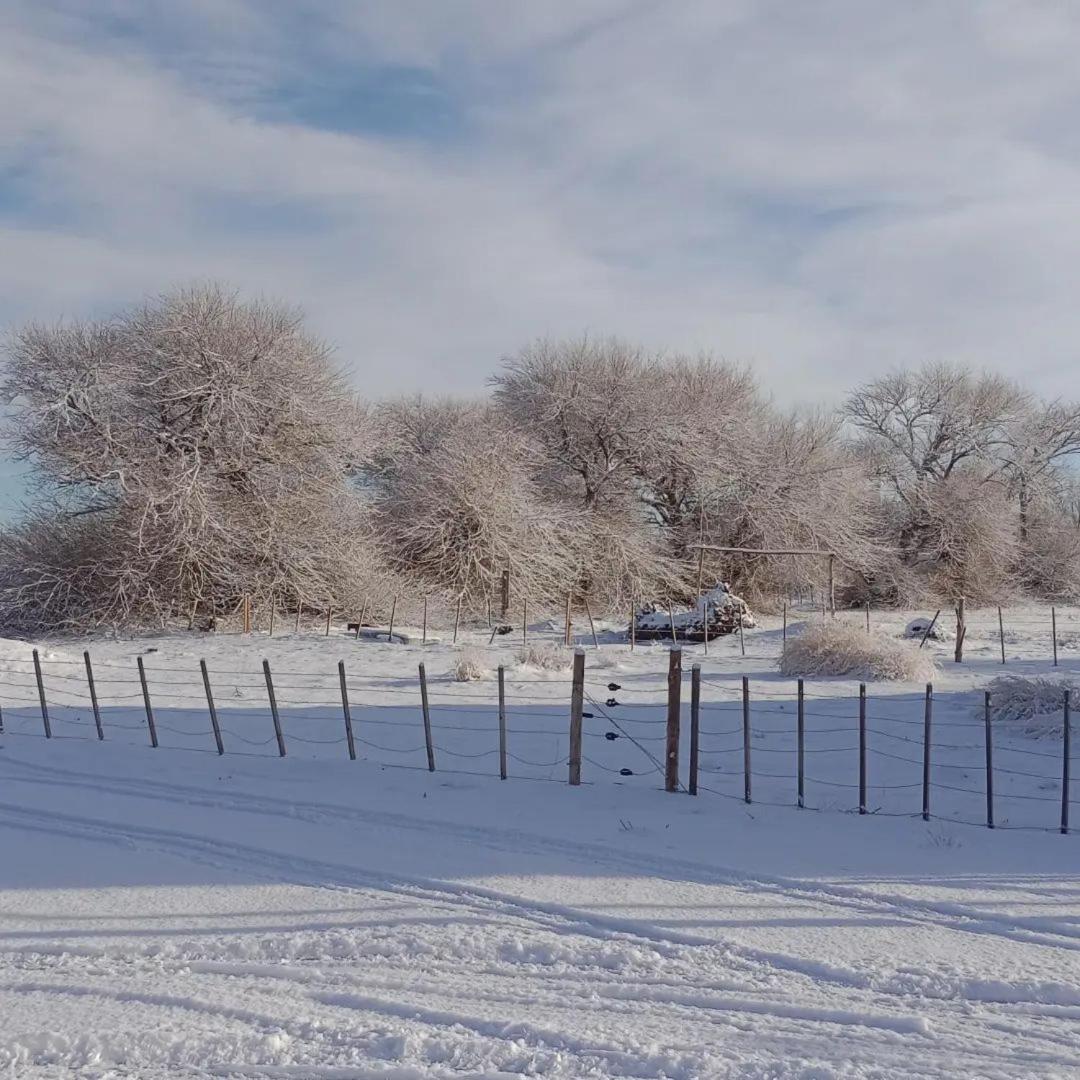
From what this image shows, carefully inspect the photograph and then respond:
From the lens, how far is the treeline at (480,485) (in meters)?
26.8

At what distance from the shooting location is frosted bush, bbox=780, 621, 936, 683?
1634 cm

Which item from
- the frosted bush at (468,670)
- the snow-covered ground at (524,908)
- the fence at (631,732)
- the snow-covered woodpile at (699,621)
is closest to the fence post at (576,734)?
the fence at (631,732)

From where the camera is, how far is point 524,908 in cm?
639

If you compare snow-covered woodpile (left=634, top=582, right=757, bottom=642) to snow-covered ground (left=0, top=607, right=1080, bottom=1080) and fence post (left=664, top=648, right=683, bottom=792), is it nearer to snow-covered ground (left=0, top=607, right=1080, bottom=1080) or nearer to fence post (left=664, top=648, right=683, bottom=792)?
snow-covered ground (left=0, top=607, right=1080, bottom=1080)

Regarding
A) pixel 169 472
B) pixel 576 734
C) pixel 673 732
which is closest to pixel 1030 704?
pixel 673 732

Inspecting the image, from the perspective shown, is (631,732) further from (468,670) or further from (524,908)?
(524,908)

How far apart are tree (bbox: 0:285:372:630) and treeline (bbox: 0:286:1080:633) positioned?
0.20ft

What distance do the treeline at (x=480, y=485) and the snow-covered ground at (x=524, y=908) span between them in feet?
49.7

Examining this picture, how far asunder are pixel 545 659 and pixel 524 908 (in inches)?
458

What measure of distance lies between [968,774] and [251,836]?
648 cm

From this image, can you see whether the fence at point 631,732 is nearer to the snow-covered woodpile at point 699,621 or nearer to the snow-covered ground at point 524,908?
the snow-covered ground at point 524,908

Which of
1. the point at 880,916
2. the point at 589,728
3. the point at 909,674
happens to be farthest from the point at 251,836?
the point at 909,674

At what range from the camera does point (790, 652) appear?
59.1 ft

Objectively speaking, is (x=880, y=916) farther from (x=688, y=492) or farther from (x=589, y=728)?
(x=688, y=492)
